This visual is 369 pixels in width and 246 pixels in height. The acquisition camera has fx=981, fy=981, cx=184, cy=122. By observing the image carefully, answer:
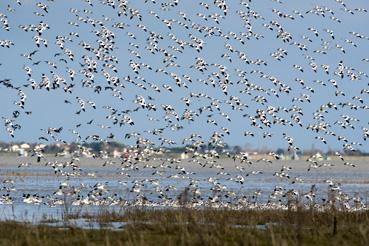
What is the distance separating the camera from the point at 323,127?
2074 inches

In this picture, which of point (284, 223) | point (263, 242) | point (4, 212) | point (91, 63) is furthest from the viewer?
point (91, 63)

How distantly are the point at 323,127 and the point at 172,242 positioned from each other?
27.4m

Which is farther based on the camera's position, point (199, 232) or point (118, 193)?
point (118, 193)

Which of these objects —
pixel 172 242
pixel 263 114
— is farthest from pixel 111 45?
pixel 172 242

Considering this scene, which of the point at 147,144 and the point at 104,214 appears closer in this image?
the point at 104,214

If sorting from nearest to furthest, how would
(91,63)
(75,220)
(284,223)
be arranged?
(284,223) < (75,220) < (91,63)

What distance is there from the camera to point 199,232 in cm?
2583

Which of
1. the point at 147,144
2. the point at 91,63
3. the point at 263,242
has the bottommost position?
the point at 263,242

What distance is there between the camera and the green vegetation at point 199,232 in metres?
26.4

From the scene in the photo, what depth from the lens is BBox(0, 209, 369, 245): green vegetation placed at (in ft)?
86.6

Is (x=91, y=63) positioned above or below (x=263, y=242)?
above

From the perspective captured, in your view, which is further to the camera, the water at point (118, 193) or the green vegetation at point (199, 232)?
the water at point (118, 193)

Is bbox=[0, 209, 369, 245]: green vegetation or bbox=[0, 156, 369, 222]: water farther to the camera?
bbox=[0, 156, 369, 222]: water

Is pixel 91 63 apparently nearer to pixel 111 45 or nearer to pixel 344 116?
pixel 111 45
